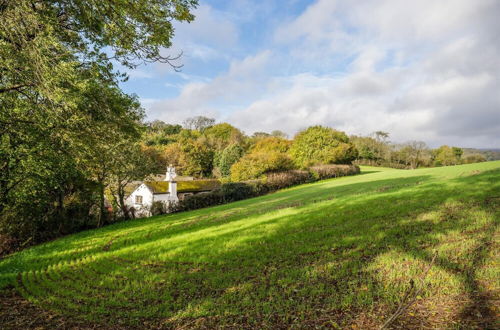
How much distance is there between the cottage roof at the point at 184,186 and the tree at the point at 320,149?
788 inches

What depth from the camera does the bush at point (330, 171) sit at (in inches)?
1925

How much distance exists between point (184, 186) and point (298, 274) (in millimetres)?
33914

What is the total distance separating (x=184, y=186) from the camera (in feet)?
127

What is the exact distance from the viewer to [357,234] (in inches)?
354

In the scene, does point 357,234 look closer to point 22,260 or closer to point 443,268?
point 443,268

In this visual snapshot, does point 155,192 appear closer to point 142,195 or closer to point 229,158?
point 142,195

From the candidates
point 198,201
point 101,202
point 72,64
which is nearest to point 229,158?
point 198,201

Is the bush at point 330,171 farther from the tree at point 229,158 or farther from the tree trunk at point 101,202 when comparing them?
the tree trunk at point 101,202

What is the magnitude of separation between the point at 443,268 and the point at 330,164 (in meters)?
48.8

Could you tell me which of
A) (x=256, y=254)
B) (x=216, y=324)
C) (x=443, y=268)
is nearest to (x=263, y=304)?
(x=216, y=324)

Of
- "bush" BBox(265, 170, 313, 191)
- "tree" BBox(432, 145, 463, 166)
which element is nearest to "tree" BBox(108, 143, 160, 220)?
"bush" BBox(265, 170, 313, 191)

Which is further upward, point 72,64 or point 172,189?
point 72,64

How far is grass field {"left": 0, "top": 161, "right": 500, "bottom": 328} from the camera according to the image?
475 cm

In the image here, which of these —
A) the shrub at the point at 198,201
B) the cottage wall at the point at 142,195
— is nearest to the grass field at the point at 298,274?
the shrub at the point at 198,201
